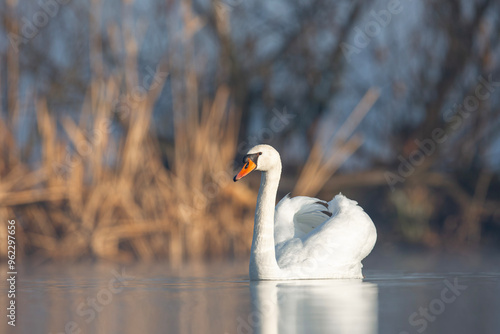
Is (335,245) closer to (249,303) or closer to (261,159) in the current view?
(261,159)

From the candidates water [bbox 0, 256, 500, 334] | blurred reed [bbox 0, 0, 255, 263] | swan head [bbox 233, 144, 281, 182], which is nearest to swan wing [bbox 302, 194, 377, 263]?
water [bbox 0, 256, 500, 334]

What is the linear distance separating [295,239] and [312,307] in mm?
2446

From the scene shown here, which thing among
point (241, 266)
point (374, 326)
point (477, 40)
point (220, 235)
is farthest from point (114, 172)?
point (374, 326)

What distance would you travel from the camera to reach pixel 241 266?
9.09 meters

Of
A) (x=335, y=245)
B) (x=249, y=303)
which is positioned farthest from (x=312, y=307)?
(x=335, y=245)

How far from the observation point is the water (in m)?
4.49

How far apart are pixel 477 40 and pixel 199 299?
8485 mm

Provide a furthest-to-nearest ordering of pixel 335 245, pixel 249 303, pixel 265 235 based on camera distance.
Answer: pixel 335 245 → pixel 265 235 → pixel 249 303

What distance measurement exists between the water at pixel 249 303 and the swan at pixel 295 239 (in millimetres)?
132

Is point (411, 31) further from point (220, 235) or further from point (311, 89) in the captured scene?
point (220, 235)

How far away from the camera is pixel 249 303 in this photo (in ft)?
17.7

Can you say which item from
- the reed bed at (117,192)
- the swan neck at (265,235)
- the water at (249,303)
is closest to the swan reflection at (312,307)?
the water at (249,303)

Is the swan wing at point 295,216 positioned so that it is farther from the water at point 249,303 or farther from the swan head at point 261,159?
the swan head at point 261,159

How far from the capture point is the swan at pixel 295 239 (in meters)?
6.86
